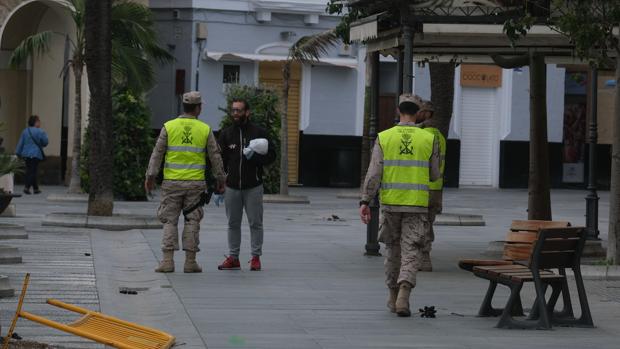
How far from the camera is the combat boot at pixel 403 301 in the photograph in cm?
1153

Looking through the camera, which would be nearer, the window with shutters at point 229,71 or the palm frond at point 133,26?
the palm frond at point 133,26

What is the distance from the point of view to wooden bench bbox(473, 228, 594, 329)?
36.1ft

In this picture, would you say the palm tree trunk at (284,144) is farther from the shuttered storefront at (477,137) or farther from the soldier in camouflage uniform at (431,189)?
the soldier in camouflage uniform at (431,189)

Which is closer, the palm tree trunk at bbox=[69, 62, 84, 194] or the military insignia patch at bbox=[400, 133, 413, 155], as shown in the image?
the military insignia patch at bbox=[400, 133, 413, 155]

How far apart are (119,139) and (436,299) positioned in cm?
1585

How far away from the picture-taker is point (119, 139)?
27953 millimetres

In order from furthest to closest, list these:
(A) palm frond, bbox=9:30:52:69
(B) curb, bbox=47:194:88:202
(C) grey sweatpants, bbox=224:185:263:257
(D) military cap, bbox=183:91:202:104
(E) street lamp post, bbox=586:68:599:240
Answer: (A) palm frond, bbox=9:30:52:69, (B) curb, bbox=47:194:88:202, (E) street lamp post, bbox=586:68:599:240, (C) grey sweatpants, bbox=224:185:263:257, (D) military cap, bbox=183:91:202:104

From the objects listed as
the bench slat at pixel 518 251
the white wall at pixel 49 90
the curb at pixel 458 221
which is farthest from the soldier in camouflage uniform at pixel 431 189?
the white wall at pixel 49 90

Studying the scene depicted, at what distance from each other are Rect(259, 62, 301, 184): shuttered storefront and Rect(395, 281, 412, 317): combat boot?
27.2 meters

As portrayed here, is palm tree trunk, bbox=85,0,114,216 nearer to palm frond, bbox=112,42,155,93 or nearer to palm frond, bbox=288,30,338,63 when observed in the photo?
palm frond, bbox=112,42,155,93

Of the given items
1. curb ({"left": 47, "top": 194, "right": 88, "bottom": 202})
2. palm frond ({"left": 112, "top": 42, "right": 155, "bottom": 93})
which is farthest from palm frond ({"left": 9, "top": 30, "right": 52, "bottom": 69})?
curb ({"left": 47, "top": 194, "right": 88, "bottom": 202})

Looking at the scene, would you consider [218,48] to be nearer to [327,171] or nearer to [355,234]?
[327,171]

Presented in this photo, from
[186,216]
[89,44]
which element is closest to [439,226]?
[89,44]

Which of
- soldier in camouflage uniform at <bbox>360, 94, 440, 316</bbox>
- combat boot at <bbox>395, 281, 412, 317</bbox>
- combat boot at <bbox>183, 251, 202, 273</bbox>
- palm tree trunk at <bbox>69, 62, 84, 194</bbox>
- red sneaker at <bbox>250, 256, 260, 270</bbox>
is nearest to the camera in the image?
combat boot at <bbox>395, 281, 412, 317</bbox>
